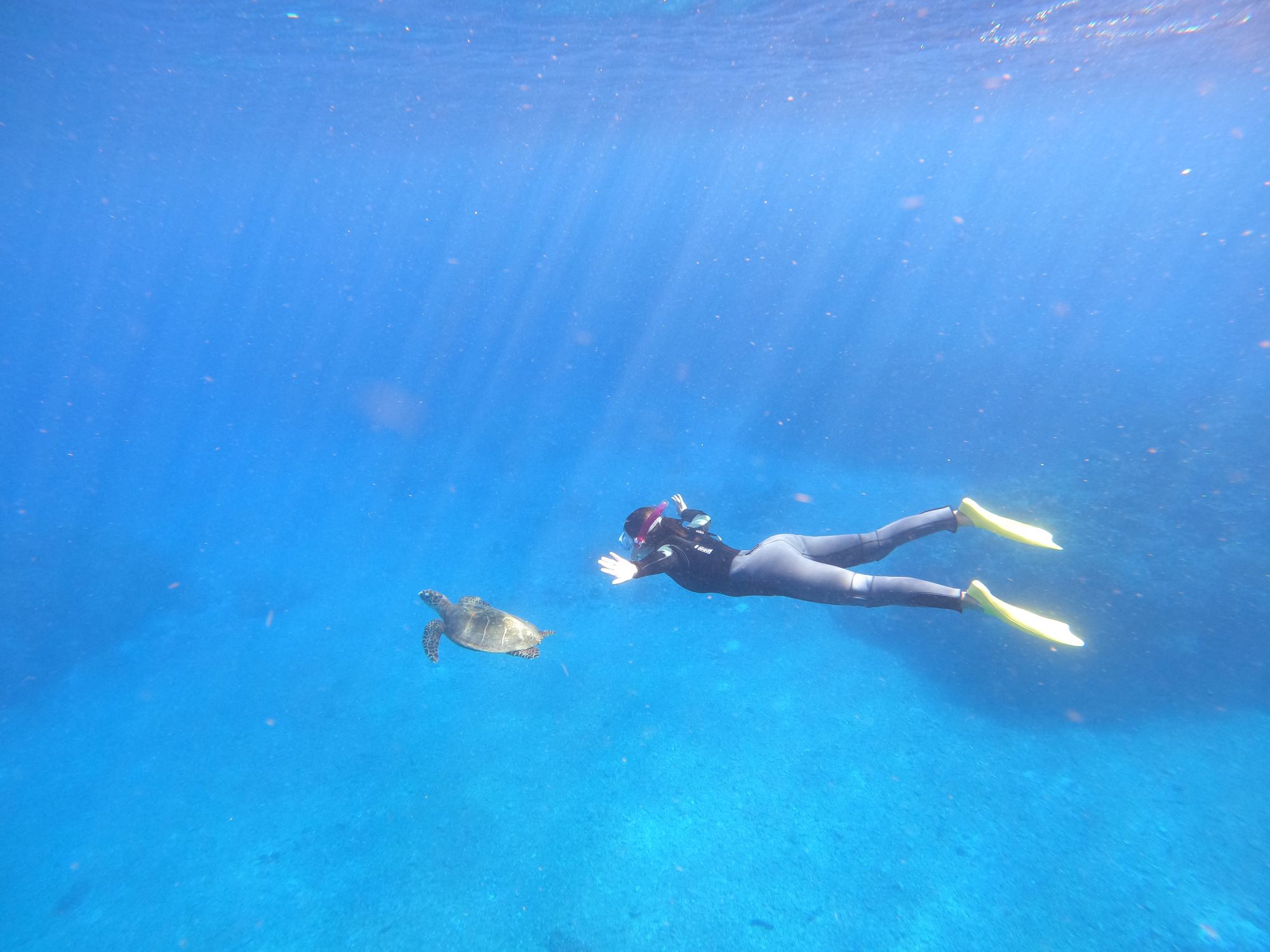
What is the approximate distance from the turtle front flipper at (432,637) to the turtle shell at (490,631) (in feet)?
0.69

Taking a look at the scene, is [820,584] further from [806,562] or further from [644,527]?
[644,527]

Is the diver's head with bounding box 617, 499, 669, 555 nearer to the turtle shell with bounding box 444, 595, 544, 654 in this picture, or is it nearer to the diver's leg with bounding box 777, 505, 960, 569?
the diver's leg with bounding box 777, 505, 960, 569

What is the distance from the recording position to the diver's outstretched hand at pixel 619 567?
4891 mm

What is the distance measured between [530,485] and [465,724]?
1013 cm

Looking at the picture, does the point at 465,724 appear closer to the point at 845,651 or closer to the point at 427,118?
the point at 845,651

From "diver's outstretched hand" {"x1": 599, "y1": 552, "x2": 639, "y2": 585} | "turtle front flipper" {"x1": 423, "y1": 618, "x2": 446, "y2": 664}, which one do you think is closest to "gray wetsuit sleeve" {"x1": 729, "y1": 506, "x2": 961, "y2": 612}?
"diver's outstretched hand" {"x1": 599, "y1": 552, "x2": 639, "y2": 585}

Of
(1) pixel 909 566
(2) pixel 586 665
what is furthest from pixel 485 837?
(1) pixel 909 566

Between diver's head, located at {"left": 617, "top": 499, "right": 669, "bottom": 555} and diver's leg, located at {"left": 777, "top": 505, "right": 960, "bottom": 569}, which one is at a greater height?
diver's leg, located at {"left": 777, "top": 505, "right": 960, "bottom": 569}

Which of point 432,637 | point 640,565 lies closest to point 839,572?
point 640,565

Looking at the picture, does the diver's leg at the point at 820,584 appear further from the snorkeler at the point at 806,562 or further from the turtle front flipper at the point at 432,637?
the turtle front flipper at the point at 432,637

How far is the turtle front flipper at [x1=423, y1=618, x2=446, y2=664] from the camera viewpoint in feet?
26.4

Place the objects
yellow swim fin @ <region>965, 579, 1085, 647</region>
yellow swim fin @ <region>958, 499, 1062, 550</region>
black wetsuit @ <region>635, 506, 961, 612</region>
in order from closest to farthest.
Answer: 1. yellow swim fin @ <region>965, 579, 1085, 647</region>
2. black wetsuit @ <region>635, 506, 961, 612</region>
3. yellow swim fin @ <region>958, 499, 1062, 550</region>

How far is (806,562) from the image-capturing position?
5.20 metres

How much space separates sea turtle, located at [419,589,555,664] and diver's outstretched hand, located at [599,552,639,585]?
9.20 feet
